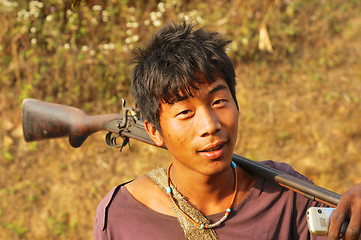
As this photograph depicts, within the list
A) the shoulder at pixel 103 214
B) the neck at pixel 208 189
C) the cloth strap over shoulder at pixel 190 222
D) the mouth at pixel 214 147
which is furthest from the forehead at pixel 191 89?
the shoulder at pixel 103 214

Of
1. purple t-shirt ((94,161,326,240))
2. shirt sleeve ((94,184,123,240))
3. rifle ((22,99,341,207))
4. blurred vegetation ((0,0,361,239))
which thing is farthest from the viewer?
blurred vegetation ((0,0,361,239))

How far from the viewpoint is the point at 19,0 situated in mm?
6305

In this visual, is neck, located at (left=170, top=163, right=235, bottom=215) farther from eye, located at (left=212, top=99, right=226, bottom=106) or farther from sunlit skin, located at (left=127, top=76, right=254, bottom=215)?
eye, located at (left=212, top=99, right=226, bottom=106)

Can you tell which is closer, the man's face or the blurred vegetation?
the man's face

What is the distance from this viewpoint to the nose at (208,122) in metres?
1.98

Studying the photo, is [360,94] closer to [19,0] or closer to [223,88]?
[223,88]

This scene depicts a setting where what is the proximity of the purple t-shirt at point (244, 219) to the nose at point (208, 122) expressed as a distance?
49 centimetres

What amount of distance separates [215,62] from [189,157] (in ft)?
1.60

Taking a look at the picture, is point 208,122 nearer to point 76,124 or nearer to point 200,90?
point 200,90

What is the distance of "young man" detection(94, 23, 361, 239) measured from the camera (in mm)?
2047

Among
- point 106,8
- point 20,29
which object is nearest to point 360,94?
point 106,8

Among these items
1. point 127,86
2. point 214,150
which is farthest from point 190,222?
point 127,86

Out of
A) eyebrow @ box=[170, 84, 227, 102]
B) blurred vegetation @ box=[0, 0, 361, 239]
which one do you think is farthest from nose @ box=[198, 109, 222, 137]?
blurred vegetation @ box=[0, 0, 361, 239]

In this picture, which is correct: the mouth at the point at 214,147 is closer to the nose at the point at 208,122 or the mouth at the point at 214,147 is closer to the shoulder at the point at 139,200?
the nose at the point at 208,122
